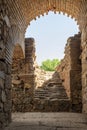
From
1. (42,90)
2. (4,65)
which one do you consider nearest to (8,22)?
(4,65)

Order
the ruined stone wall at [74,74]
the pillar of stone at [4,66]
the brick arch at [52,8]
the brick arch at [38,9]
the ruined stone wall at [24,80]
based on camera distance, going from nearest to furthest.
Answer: the pillar of stone at [4,66]
the brick arch at [38,9]
the brick arch at [52,8]
the ruined stone wall at [74,74]
the ruined stone wall at [24,80]

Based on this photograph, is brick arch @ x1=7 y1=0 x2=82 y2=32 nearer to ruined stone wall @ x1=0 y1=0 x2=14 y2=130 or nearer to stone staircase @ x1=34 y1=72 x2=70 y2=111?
ruined stone wall @ x1=0 y1=0 x2=14 y2=130

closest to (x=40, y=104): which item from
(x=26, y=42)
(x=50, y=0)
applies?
(x=26, y=42)

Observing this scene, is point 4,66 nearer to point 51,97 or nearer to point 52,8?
point 52,8

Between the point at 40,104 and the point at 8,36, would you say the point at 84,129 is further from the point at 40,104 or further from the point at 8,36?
the point at 40,104

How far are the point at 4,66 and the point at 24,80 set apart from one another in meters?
4.67

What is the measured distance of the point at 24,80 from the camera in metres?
10.9

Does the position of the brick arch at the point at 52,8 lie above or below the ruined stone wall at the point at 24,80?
above

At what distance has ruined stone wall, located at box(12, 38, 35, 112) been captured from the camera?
10.6 meters

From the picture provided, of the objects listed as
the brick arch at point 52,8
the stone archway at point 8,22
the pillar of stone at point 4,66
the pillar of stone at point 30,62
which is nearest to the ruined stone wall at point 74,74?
the brick arch at point 52,8

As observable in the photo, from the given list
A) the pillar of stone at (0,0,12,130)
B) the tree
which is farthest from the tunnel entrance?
the tree

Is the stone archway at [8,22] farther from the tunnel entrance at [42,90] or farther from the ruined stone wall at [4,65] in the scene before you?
the tunnel entrance at [42,90]

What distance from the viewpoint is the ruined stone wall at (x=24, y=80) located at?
10.6m

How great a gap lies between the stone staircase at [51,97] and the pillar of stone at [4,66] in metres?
3.88
